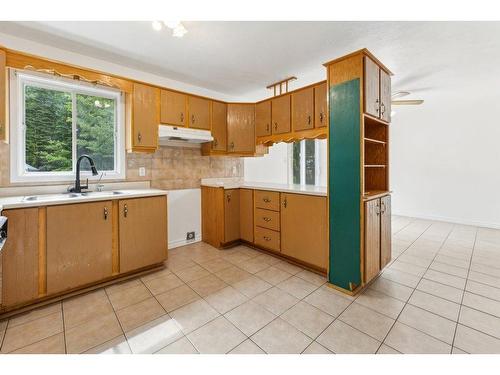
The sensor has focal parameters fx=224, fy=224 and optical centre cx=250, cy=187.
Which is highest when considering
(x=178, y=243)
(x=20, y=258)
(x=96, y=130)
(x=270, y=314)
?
(x=96, y=130)

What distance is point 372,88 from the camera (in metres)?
2.08

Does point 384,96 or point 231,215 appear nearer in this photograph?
point 384,96

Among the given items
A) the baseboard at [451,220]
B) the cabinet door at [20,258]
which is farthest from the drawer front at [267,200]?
the baseboard at [451,220]

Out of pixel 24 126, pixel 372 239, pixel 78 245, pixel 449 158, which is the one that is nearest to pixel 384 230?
pixel 372 239

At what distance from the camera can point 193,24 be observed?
2.01 m

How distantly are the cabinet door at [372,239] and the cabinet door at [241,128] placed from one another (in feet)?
6.44

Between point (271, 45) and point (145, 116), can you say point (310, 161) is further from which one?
point (145, 116)

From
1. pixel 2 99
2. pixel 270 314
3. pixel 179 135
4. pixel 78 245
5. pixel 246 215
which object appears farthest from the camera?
pixel 246 215

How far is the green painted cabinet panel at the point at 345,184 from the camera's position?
2.01 metres

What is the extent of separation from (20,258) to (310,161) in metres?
5.49
